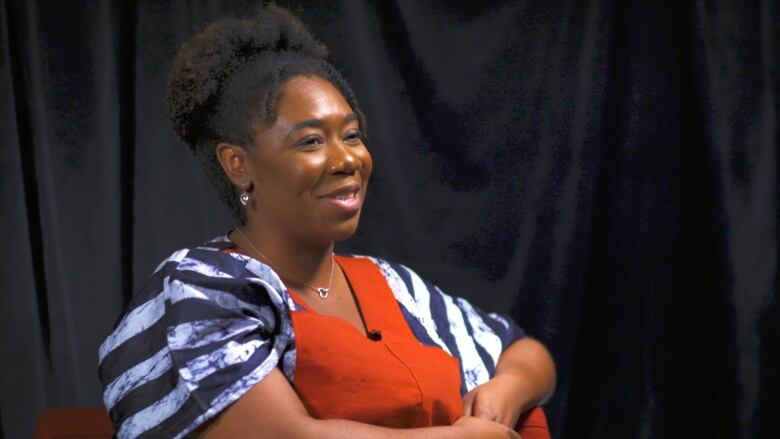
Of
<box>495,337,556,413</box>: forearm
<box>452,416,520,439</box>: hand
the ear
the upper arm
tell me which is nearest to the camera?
the upper arm

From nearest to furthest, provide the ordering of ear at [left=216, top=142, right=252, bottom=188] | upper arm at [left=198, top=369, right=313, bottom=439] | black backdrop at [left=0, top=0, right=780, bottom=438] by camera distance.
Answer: upper arm at [left=198, top=369, right=313, bottom=439]
ear at [left=216, top=142, right=252, bottom=188]
black backdrop at [left=0, top=0, right=780, bottom=438]

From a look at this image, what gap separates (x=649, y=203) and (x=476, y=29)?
0.60 m

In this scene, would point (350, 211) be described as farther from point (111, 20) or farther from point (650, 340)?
point (650, 340)

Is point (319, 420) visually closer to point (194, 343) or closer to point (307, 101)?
point (194, 343)

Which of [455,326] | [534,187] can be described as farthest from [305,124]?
[534,187]

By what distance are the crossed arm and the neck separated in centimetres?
28

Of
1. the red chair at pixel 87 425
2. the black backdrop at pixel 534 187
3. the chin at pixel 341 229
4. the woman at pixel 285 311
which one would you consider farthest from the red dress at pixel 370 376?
the black backdrop at pixel 534 187

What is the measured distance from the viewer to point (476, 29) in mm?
2451

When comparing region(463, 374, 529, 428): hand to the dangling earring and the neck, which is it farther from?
the dangling earring

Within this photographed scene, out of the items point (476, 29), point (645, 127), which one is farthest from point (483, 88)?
point (645, 127)

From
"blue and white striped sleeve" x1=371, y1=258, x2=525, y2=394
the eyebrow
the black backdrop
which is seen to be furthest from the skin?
the black backdrop

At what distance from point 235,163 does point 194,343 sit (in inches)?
13.9

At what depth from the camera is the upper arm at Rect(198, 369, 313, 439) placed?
1330 mm

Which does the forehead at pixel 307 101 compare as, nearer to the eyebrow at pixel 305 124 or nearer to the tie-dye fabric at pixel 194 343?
the eyebrow at pixel 305 124
